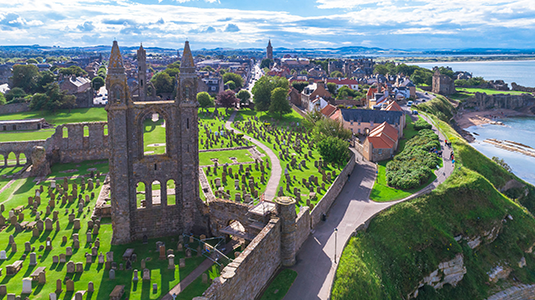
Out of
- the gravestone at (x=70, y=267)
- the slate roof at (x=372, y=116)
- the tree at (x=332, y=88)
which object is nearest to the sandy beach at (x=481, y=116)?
the tree at (x=332, y=88)

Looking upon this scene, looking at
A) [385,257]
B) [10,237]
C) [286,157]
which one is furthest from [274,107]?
[10,237]

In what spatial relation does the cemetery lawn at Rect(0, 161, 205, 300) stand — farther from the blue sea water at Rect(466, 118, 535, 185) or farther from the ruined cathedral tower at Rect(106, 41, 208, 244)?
the blue sea water at Rect(466, 118, 535, 185)

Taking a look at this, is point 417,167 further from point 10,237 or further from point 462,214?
point 10,237

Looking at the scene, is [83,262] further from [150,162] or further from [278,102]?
[278,102]

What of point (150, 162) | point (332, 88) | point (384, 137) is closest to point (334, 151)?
point (384, 137)

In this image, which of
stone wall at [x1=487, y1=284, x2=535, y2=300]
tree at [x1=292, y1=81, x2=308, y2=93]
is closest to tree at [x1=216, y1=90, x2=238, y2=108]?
tree at [x1=292, y1=81, x2=308, y2=93]
